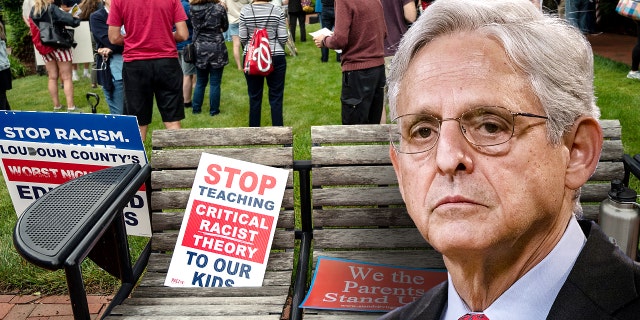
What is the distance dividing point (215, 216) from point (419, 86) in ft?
6.69

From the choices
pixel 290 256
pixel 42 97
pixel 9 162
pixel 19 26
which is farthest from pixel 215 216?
pixel 19 26

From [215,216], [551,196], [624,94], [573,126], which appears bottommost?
[624,94]

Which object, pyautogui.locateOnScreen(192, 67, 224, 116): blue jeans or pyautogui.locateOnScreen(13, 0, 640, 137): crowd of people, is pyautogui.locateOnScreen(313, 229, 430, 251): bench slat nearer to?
pyautogui.locateOnScreen(13, 0, 640, 137): crowd of people

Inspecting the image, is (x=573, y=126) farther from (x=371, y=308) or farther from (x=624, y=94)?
(x=624, y=94)

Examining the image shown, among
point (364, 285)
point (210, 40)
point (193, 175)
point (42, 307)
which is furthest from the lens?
point (210, 40)

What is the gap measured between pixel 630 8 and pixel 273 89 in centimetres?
491

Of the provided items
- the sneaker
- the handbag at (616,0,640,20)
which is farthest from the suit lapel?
the sneaker

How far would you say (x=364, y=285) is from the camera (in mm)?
2979

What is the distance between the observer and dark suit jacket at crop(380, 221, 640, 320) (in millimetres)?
1294

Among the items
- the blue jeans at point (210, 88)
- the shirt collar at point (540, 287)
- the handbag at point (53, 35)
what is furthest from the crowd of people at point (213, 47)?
the shirt collar at point (540, 287)

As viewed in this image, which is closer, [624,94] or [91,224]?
[91,224]

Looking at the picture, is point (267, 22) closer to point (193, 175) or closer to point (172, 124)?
point (172, 124)

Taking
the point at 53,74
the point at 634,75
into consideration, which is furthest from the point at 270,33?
the point at 634,75

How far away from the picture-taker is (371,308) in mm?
2746
